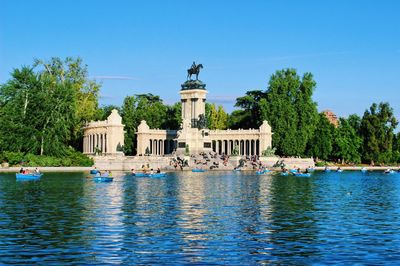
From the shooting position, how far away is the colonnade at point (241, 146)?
12578 cm

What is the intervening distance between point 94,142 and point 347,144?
55.8m

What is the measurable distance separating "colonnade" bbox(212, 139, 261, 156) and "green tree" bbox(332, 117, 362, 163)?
21.5 meters

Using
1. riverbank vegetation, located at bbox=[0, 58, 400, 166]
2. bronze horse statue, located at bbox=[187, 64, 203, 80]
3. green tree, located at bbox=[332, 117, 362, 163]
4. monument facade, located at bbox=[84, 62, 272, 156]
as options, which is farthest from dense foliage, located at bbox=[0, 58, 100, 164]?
green tree, located at bbox=[332, 117, 362, 163]

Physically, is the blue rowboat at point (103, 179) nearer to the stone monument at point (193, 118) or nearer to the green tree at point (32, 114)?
the green tree at point (32, 114)

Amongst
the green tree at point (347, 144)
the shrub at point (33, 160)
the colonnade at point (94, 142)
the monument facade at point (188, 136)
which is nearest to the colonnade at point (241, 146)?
the monument facade at point (188, 136)

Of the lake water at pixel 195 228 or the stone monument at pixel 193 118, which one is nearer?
the lake water at pixel 195 228

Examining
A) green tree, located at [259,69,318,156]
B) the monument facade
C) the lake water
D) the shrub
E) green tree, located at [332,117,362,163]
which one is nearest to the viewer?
the lake water

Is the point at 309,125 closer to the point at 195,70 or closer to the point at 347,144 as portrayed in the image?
the point at 347,144

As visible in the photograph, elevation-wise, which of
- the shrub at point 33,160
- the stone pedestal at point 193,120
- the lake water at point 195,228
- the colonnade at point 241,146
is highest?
the stone pedestal at point 193,120

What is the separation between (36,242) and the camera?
26094 mm

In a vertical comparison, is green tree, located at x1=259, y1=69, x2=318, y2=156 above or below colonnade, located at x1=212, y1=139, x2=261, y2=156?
above

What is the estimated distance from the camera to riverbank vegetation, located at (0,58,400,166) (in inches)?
3784

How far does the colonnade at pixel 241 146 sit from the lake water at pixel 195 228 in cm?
7483

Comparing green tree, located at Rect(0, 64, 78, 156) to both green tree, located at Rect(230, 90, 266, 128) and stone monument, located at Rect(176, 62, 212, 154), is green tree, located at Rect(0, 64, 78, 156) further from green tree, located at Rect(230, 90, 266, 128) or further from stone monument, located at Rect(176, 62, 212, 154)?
green tree, located at Rect(230, 90, 266, 128)
